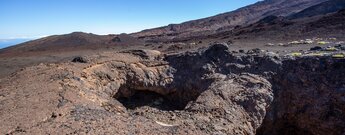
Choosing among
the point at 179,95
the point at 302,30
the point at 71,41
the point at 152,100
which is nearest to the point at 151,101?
the point at 152,100

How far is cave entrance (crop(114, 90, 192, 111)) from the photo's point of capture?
1277 cm

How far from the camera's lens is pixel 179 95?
43.1 feet

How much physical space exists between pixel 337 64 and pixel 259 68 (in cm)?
259

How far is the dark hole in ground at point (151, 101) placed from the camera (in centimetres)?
1276

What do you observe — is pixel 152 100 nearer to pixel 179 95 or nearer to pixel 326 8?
pixel 179 95

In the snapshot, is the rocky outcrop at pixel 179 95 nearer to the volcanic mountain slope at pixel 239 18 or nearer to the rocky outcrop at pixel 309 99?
the rocky outcrop at pixel 309 99

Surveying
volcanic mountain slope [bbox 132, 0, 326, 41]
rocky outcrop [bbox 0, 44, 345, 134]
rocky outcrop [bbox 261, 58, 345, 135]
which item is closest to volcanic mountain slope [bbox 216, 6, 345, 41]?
rocky outcrop [bbox 261, 58, 345, 135]

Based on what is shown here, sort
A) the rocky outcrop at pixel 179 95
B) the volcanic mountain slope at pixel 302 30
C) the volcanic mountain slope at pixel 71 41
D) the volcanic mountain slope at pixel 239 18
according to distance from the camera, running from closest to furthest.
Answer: the rocky outcrop at pixel 179 95, the volcanic mountain slope at pixel 302 30, the volcanic mountain slope at pixel 71 41, the volcanic mountain slope at pixel 239 18

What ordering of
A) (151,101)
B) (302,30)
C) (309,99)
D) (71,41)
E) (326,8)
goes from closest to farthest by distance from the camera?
1. (309,99)
2. (151,101)
3. (302,30)
4. (326,8)
5. (71,41)

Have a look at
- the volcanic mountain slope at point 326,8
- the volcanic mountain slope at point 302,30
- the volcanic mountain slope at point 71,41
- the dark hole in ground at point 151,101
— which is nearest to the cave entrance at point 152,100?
the dark hole in ground at point 151,101

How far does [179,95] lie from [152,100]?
1.10 metres

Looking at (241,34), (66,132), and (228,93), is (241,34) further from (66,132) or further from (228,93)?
(66,132)

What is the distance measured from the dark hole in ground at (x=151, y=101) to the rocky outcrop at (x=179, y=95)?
1.6 inches

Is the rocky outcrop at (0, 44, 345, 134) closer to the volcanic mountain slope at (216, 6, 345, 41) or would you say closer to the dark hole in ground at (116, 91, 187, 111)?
the dark hole in ground at (116, 91, 187, 111)
